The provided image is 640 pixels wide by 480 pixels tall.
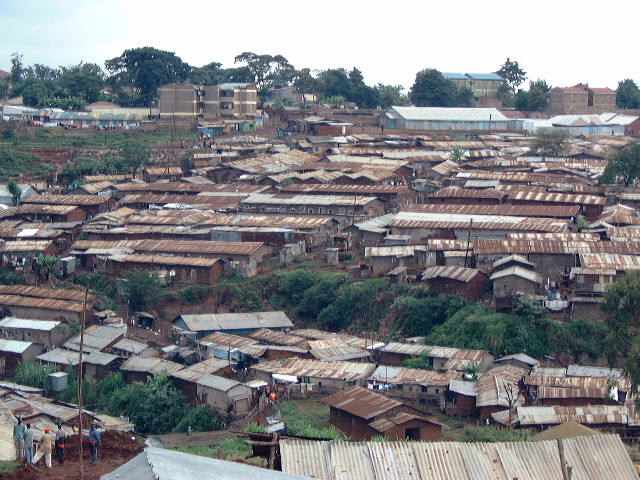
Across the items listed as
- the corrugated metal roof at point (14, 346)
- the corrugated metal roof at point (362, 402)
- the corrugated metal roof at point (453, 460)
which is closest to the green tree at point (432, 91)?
the corrugated metal roof at point (14, 346)

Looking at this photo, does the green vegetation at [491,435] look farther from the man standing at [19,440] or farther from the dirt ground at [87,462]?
the man standing at [19,440]

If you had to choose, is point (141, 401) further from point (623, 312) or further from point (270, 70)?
point (270, 70)

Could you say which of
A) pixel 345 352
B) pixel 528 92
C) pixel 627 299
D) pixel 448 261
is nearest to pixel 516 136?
pixel 528 92

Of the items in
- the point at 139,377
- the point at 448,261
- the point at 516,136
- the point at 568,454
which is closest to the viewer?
the point at 568,454

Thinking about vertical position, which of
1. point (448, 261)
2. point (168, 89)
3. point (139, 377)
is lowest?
point (139, 377)

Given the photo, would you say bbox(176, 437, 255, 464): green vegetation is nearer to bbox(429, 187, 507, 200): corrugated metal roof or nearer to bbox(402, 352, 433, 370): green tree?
bbox(402, 352, 433, 370): green tree

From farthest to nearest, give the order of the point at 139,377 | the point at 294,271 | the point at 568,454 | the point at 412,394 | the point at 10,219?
the point at 10,219
the point at 294,271
the point at 139,377
the point at 412,394
the point at 568,454

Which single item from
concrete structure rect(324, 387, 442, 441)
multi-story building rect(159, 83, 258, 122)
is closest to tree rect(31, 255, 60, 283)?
concrete structure rect(324, 387, 442, 441)

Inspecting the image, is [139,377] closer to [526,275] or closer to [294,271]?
[294,271]
